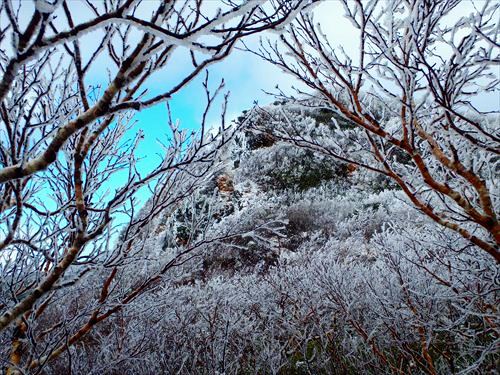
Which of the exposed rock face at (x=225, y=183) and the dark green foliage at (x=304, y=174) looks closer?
the exposed rock face at (x=225, y=183)

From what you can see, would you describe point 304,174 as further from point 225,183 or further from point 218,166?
point 218,166

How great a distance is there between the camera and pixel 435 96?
1.72 metres

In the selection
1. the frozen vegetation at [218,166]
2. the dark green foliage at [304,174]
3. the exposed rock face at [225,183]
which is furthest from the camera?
the dark green foliage at [304,174]

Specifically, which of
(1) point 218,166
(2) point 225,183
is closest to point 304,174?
(2) point 225,183

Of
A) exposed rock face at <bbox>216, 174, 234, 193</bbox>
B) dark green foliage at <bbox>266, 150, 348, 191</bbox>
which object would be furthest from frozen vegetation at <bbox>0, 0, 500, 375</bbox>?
dark green foliage at <bbox>266, 150, 348, 191</bbox>

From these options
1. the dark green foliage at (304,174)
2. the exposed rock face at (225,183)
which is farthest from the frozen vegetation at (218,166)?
the dark green foliage at (304,174)

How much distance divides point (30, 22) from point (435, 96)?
1.72m

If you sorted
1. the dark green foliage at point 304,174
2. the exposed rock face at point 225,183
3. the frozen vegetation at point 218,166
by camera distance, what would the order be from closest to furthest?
the frozen vegetation at point 218,166 → the exposed rock face at point 225,183 → the dark green foliage at point 304,174

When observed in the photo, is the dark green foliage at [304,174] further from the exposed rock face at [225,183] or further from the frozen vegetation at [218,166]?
the frozen vegetation at [218,166]

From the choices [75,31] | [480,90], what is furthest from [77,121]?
[480,90]

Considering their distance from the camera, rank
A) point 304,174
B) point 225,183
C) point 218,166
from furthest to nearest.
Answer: point 304,174
point 225,183
point 218,166

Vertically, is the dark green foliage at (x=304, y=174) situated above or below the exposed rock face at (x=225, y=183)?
below

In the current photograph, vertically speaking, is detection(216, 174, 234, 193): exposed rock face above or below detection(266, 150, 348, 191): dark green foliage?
above

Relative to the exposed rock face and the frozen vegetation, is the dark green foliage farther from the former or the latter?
the frozen vegetation
